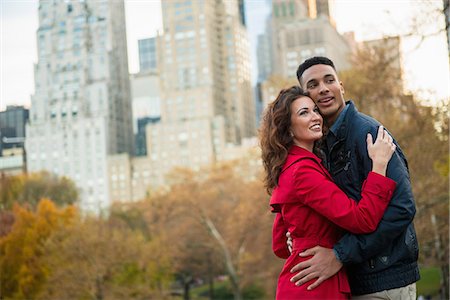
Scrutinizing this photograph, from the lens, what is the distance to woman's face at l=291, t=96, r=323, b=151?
2938mm

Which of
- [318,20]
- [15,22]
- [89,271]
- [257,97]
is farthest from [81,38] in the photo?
[89,271]

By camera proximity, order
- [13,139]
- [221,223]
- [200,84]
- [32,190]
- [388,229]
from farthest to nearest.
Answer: [200,84] → [13,139] → [32,190] → [221,223] → [388,229]

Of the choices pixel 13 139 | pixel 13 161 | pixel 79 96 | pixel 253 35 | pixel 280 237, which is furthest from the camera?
pixel 253 35

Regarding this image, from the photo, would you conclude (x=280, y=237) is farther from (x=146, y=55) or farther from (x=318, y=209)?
(x=146, y=55)

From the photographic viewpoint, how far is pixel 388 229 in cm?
274

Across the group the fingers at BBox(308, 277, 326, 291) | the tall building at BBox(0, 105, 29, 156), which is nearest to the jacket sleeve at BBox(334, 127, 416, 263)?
the fingers at BBox(308, 277, 326, 291)

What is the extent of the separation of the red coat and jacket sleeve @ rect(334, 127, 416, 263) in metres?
0.03

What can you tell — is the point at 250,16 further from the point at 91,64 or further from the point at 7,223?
the point at 7,223

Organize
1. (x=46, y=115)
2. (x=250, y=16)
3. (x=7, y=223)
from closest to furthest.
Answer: (x=7, y=223), (x=46, y=115), (x=250, y=16)

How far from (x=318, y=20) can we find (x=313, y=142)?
8637 centimetres

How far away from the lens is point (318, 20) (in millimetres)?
87438

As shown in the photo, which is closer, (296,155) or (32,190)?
(296,155)

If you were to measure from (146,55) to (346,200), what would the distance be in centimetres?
13057

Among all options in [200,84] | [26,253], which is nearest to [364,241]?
[26,253]
